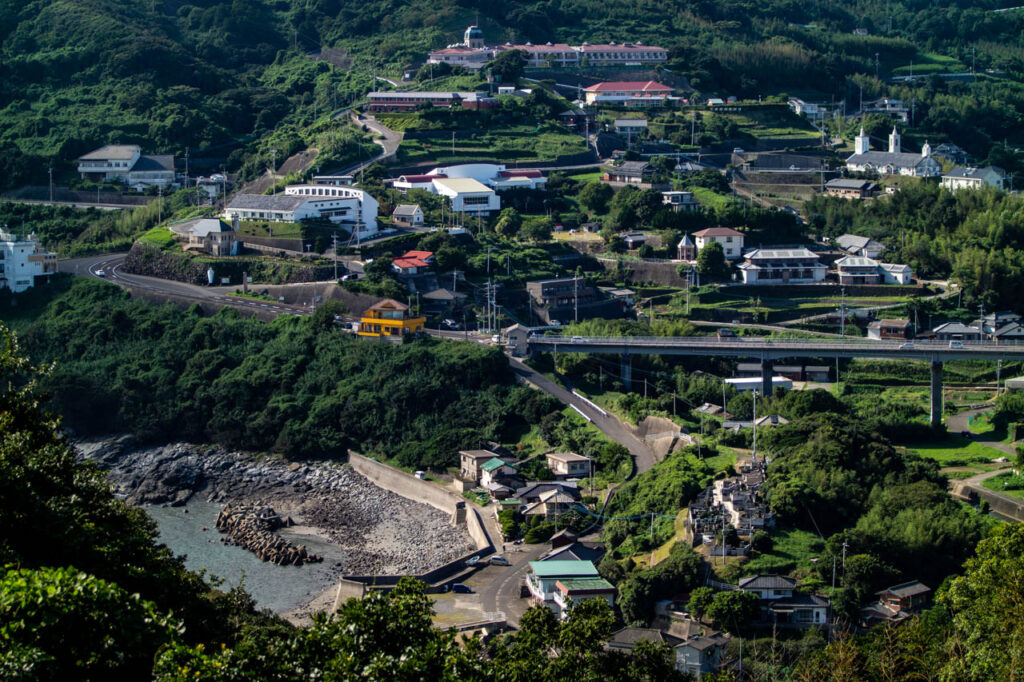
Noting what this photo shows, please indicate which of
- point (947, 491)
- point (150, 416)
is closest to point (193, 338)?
point (150, 416)

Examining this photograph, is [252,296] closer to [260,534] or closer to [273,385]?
[273,385]

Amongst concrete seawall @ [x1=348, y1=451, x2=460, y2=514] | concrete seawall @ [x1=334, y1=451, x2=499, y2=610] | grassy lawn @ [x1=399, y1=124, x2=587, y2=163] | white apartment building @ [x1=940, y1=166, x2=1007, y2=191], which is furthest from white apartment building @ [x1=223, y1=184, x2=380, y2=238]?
white apartment building @ [x1=940, y1=166, x2=1007, y2=191]

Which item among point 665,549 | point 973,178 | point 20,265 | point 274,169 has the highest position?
point 274,169

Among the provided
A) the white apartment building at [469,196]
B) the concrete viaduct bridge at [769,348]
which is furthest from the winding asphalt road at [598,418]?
the white apartment building at [469,196]

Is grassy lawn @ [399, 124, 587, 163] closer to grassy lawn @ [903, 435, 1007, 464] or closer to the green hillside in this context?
the green hillside

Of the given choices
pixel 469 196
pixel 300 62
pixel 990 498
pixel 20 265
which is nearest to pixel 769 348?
pixel 990 498

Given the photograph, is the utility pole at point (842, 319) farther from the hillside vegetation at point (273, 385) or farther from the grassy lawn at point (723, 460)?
the grassy lawn at point (723, 460)

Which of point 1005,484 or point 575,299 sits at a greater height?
point 575,299
